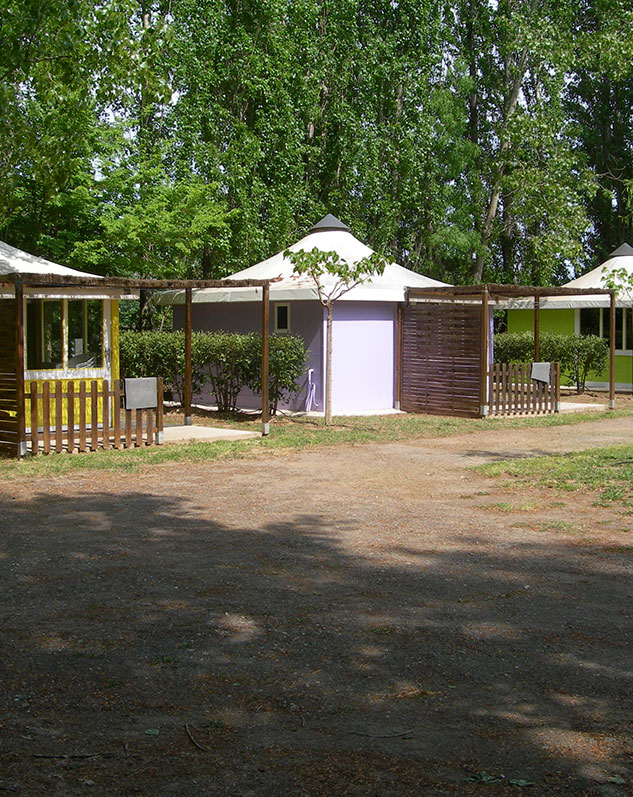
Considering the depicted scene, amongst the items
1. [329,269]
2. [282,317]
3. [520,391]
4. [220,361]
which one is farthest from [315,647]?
[520,391]

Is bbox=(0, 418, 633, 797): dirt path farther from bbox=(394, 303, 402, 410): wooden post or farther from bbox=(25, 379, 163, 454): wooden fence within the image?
bbox=(394, 303, 402, 410): wooden post

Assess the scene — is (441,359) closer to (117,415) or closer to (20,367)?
(117,415)

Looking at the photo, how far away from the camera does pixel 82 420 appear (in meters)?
13.5

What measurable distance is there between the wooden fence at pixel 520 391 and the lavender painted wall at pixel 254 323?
350cm

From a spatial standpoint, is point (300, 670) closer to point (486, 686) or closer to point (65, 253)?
point (486, 686)

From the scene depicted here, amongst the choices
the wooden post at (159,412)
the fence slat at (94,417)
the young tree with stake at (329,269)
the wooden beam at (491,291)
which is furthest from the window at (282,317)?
the fence slat at (94,417)

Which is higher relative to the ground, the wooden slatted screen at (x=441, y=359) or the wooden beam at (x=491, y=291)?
the wooden beam at (x=491, y=291)

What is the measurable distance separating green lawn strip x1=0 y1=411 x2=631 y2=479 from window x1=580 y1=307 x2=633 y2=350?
22.9ft

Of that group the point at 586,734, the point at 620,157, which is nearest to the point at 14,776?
the point at 586,734

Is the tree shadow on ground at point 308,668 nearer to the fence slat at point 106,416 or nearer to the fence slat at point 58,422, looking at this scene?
the fence slat at point 58,422

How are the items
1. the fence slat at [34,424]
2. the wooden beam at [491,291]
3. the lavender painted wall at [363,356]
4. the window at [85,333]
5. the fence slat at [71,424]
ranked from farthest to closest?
Answer: the lavender painted wall at [363,356]
the wooden beam at [491,291]
the window at [85,333]
the fence slat at [71,424]
the fence slat at [34,424]

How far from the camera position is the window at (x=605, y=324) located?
27.0 metres

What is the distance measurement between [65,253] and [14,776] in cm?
2120

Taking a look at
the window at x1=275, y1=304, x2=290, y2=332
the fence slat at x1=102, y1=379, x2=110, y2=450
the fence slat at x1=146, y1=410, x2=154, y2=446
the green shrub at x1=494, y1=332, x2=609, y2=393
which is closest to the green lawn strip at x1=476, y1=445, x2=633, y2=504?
the fence slat at x1=146, y1=410, x2=154, y2=446
